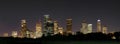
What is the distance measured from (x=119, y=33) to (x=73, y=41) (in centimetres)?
2014

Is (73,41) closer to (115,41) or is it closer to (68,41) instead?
(68,41)

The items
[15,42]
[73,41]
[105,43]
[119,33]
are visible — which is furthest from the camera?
[119,33]

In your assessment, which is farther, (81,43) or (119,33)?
(119,33)

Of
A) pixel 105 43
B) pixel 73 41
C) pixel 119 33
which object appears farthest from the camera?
pixel 119 33

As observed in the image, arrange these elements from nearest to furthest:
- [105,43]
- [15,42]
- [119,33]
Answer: [105,43] → [15,42] → [119,33]

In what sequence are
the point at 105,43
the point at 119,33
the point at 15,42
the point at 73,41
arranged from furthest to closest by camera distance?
1. the point at 119,33
2. the point at 15,42
3. the point at 73,41
4. the point at 105,43

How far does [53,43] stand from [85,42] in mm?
4924

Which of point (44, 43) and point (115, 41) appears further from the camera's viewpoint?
point (44, 43)

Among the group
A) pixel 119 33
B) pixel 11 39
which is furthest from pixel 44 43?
pixel 119 33

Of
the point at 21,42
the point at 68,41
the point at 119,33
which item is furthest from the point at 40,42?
the point at 119,33

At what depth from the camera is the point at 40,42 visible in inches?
1982

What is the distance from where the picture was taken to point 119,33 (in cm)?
6319

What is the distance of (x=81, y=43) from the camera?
4350 centimetres

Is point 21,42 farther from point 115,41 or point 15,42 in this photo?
point 115,41
